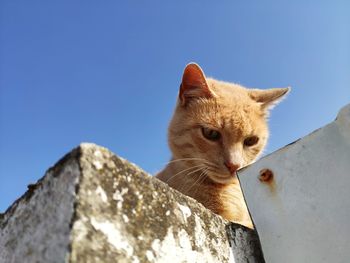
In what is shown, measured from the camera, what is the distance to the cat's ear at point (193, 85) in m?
3.40

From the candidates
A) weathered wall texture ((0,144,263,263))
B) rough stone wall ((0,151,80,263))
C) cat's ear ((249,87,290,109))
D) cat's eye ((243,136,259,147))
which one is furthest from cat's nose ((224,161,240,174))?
rough stone wall ((0,151,80,263))

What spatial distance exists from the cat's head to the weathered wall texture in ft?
5.55

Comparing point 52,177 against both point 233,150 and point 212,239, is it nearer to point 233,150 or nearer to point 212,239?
point 212,239

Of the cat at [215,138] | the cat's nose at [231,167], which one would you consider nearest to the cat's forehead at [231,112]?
the cat at [215,138]

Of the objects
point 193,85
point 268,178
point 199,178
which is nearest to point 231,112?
point 193,85

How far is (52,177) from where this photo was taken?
110 centimetres

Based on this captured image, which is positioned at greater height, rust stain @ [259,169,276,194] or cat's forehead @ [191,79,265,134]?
cat's forehead @ [191,79,265,134]

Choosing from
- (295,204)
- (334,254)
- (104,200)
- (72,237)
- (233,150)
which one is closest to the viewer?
(72,237)

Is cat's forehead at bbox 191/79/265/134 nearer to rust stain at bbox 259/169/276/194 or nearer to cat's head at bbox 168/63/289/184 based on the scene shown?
cat's head at bbox 168/63/289/184

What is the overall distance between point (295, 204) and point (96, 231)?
0.76m

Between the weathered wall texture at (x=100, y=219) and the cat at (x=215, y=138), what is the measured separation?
1.49 meters

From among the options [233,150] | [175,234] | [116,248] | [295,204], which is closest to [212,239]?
[175,234]

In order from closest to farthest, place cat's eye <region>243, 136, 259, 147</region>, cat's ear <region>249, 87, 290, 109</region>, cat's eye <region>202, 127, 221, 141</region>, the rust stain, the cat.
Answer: the rust stain → the cat → cat's eye <region>202, 127, 221, 141</region> → cat's eye <region>243, 136, 259, 147</region> → cat's ear <region>249, 87, 290, 109</region>

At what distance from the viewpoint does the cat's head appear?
10.1ft
